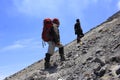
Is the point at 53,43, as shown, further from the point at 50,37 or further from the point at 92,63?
the point at 92,63

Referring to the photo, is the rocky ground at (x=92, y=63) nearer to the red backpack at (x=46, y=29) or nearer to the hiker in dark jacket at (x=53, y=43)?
the hiker in dark jacket at (x=53, y=43)

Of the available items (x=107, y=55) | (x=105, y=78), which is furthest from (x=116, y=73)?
(x=107, y=55)

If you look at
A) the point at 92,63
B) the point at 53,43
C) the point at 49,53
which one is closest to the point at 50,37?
the point at 53,43

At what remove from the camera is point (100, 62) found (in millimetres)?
12633

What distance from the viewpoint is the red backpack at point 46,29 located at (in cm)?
1552

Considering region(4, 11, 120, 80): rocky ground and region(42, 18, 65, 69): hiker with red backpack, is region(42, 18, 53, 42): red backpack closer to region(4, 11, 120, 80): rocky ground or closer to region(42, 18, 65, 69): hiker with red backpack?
region(42, 18, 65, 69): hiker with red backpack

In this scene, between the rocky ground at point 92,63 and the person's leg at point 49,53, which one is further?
the person's leg at point 49,53

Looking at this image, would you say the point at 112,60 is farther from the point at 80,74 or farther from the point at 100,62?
the point at 80,74

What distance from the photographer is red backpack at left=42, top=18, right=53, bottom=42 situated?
611 inches

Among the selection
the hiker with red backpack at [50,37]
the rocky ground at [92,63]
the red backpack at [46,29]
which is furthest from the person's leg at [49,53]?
the rocky ground at [92,63]

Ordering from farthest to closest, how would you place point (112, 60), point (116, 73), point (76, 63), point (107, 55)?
point (76, 63) → point (107, 55) → point (112, 60) → point (116, 73)

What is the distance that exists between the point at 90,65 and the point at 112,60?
1.00m

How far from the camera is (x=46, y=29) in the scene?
51.5 feet

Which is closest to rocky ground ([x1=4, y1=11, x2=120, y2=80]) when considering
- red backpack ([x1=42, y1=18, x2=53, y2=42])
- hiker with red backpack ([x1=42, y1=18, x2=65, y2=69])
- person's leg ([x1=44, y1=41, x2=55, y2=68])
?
person's leg ([x1=44, y1=41, x2=55, y2=68])
